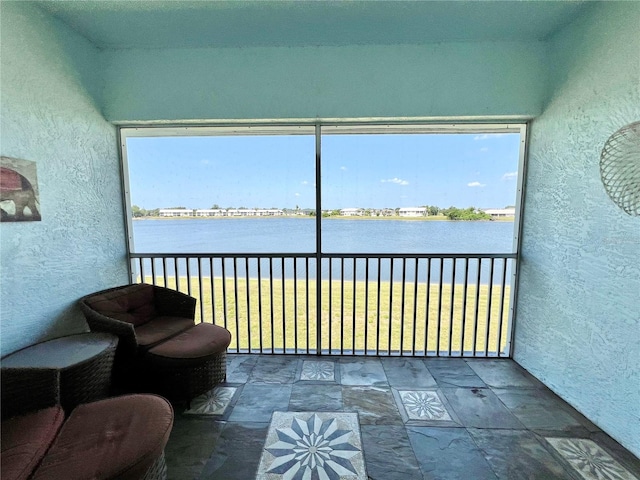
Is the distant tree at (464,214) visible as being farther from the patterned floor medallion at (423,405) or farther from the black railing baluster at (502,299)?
the patterned floor medallion at (423,405)

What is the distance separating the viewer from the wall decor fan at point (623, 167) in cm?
152

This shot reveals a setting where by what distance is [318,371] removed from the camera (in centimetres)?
237

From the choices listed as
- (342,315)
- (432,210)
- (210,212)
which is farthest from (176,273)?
(432,210)

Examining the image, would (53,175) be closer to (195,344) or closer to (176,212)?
(176,212)

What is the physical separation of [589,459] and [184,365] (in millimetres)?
2591

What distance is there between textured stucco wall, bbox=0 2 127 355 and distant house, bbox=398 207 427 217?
291 cm

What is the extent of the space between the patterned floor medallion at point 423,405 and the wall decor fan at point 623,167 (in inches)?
69.4

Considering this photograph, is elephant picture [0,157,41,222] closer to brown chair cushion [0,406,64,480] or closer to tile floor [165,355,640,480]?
brown chair cushion [0,406,64,480]

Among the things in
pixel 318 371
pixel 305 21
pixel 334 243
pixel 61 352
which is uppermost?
pixel 305 21

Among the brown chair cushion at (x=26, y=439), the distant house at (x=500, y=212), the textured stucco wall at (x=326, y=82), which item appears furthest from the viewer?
the distant house at (x=500, y=212)

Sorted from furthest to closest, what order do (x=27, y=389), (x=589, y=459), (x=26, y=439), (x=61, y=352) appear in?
1. (x=61, y=352)
2. (x=589, y=459)
3. (x=27, y=389)
4. (x=26, y=439)

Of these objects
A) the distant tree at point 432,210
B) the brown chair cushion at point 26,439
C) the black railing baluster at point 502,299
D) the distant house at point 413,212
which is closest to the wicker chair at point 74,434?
the brown chair cushion at point 26,439

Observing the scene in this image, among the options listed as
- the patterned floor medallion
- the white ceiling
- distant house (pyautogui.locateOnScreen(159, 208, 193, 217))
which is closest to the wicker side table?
distant house (pyautogui.locateOnScreen(159, 208, 193, 217))

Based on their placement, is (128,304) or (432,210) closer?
(128,304)
